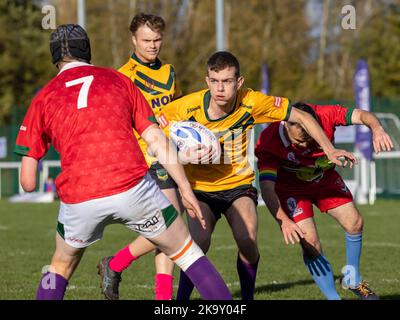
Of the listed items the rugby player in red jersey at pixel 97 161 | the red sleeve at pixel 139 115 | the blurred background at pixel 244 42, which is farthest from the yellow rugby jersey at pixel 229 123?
the blurred background at pixel 244 42

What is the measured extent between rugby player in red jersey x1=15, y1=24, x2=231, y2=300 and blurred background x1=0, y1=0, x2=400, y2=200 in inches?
1212

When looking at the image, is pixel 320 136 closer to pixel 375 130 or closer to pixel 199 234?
pixel 375 130

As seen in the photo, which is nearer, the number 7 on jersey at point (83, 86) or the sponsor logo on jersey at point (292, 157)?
the number 7 on jersey at point (83, 86)

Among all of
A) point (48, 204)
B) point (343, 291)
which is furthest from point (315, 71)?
point (343, 291)

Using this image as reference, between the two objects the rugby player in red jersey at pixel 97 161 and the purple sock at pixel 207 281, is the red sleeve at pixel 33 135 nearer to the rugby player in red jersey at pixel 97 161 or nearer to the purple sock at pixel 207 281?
the rugby player in red jersey at pixel 97 161

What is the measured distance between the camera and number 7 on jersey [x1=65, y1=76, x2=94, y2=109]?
15.9 feet

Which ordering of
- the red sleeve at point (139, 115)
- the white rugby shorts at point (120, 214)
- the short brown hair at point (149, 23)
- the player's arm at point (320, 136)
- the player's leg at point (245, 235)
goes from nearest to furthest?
the white rugby shorts at point (120, 214)
the red sleeve at point (139, 115)
the player's arm at point (320, 136)
the player's leg at point (245, 235)
the short brown hair at point (149, 23)

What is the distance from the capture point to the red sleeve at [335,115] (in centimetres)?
679

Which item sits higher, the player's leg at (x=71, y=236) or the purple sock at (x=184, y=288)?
the player's leg at (x=71, y=236)

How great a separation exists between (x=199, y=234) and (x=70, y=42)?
217 cm

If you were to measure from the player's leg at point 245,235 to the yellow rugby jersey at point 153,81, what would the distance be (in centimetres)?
102

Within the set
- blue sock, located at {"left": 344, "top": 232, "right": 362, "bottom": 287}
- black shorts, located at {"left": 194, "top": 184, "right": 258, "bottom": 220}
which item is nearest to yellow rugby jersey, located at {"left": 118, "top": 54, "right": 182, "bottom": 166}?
black shorts, located at {"left": 194, "top": 184, "right": 258, "bottom": 220}

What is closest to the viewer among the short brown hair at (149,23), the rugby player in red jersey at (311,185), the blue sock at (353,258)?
the rugby player in red jersey at (311,185)

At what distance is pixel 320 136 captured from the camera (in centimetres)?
595
